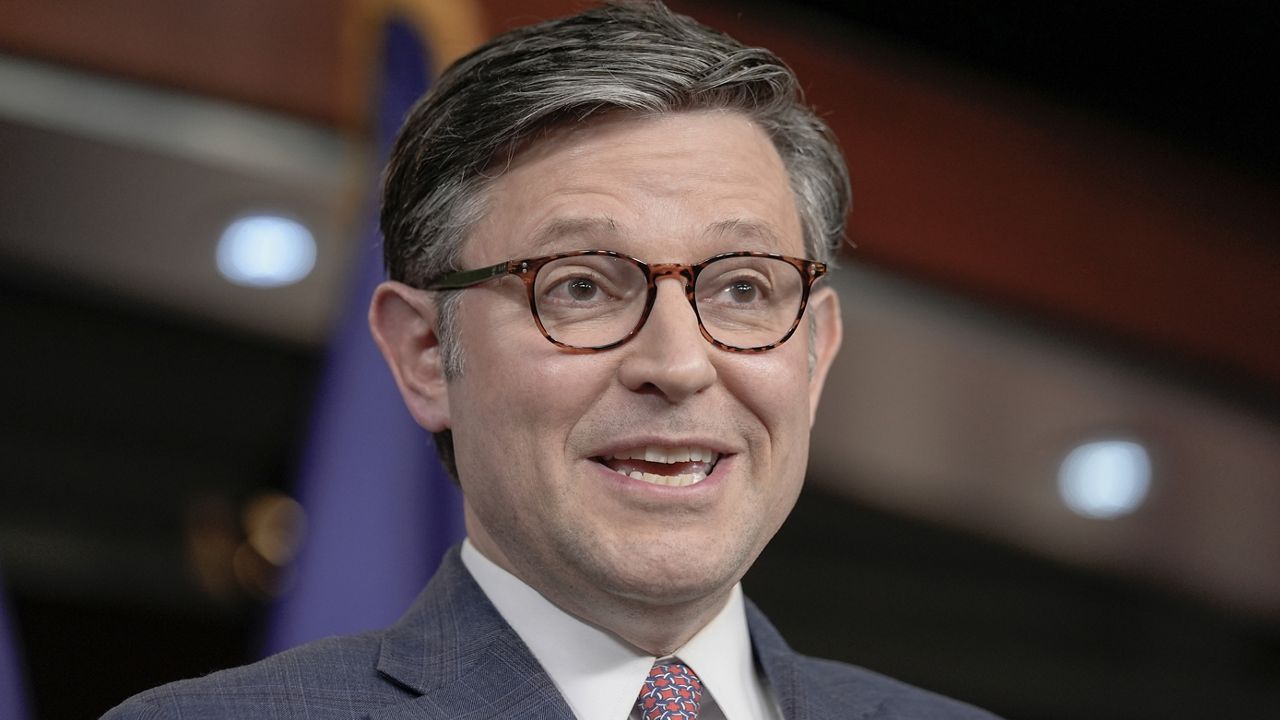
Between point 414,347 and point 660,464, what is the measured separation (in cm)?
34

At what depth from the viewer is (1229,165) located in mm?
4215

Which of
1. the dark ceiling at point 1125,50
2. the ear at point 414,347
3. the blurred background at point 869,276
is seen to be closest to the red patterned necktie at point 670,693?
the ear at point 414,347

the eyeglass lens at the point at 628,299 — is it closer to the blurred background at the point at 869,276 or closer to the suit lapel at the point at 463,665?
the suit lapel at the point at 463,665

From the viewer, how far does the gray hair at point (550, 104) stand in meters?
1.43

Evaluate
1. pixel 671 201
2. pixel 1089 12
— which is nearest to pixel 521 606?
pixel 671 201

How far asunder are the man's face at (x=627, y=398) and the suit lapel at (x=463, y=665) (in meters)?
0.06

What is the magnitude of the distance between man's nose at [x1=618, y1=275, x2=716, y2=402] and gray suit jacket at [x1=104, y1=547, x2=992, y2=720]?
28 centimetres

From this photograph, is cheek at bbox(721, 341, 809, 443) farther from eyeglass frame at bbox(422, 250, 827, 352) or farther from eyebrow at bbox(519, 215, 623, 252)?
eyebrow at bbox(519, 215, 623, 252)

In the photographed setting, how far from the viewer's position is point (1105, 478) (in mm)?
4879

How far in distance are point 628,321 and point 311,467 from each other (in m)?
1.16

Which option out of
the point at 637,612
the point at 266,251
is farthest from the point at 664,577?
the point at 266,251

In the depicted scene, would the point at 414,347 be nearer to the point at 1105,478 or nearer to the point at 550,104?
the point at 550,104

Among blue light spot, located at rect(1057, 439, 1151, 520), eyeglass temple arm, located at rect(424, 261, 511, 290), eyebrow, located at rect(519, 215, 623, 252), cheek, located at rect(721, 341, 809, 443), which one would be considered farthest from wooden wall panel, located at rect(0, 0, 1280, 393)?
cheek, located at rect(721, 341, 809, 443)

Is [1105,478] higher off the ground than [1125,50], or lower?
lower
